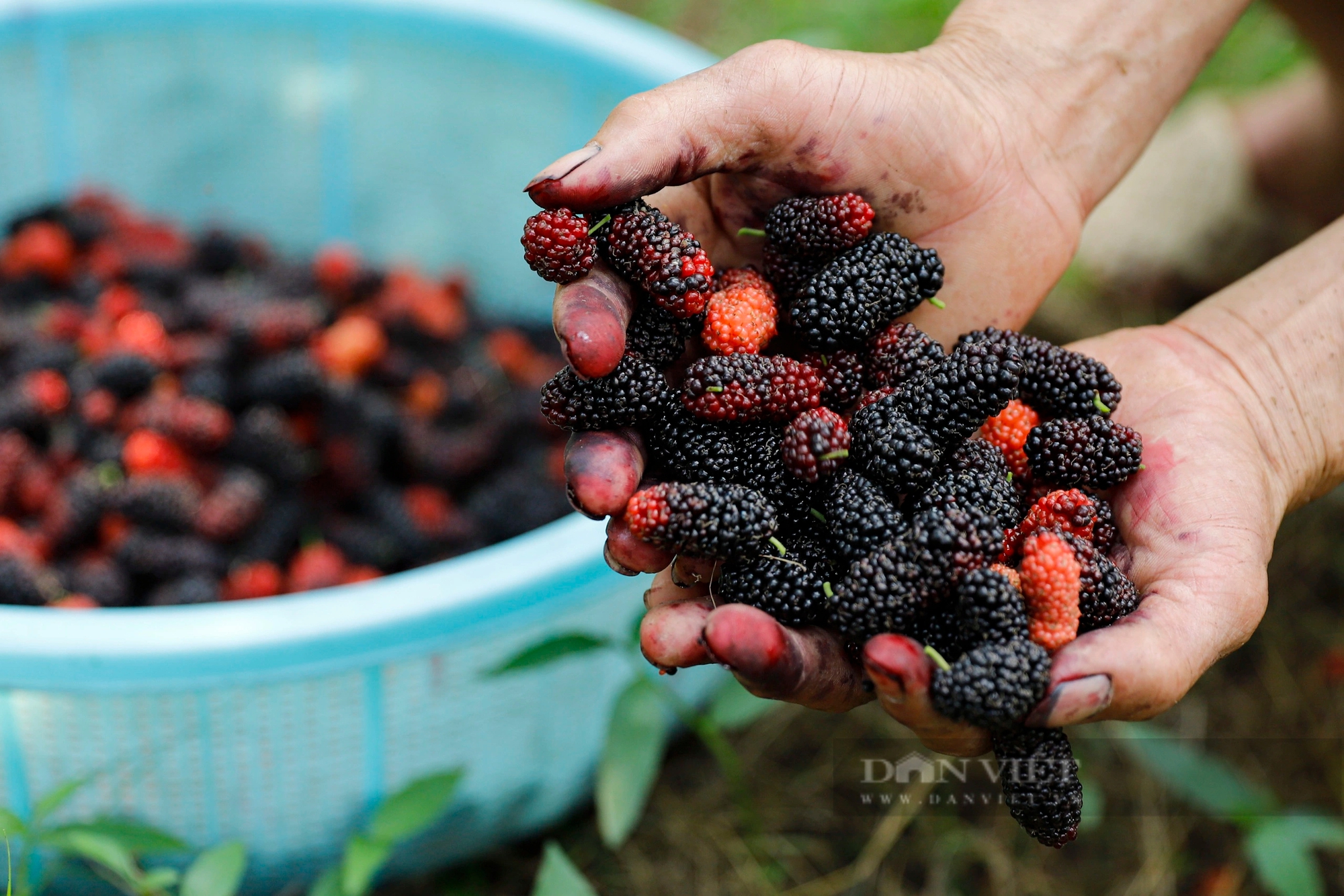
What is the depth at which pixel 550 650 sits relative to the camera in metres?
1.31

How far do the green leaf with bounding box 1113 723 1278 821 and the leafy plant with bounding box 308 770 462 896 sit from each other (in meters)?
1.04

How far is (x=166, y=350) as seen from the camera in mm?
2006

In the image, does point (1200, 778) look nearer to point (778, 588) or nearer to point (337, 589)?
point (778, 588)

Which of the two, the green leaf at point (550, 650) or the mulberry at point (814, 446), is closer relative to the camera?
the mulberry at point (814, 446)

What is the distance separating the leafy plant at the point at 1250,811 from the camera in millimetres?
1432

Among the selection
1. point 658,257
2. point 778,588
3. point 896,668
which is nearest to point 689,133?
point 658,257

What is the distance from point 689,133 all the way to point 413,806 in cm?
83

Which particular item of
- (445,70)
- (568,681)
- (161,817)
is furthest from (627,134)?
(445,70)

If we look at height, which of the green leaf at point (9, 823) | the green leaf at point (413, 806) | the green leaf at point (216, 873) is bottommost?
the green leaf at point (413, 806)

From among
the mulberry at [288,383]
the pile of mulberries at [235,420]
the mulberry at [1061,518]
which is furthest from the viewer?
the mulberry at [288,383]

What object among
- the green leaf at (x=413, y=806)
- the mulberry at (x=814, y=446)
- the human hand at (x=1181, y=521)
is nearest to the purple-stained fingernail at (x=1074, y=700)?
the human hand at (x=1181, y=521)

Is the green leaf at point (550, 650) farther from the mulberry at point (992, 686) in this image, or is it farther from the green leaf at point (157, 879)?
the mulberry at point (992, 686)

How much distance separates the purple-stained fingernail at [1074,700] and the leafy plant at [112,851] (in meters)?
0.85

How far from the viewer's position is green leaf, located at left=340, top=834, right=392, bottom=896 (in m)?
1.23
